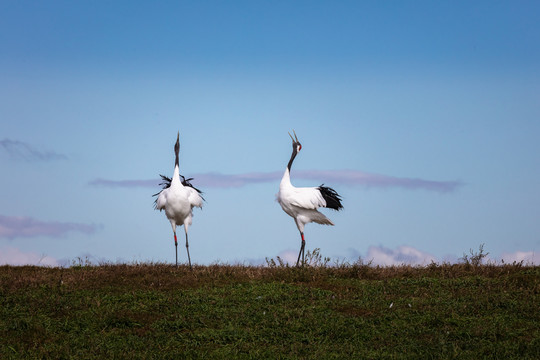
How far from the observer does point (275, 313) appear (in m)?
11.7

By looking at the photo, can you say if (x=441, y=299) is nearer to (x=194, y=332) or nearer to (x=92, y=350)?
(x=194, y=332)

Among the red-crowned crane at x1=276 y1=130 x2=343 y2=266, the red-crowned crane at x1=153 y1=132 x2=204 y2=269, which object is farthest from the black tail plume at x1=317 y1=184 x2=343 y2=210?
the red-crowned crane at x1=153 y1=132 x2=204 y2=269

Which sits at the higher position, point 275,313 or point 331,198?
point 331,198

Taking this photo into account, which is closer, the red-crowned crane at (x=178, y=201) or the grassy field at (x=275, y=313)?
the grassy field at (x=275, y=313)

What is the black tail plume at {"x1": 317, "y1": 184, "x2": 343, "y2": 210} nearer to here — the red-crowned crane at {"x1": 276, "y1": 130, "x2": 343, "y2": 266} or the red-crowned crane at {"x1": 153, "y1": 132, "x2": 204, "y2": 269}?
the red-crowned crane at {"x1": 276, "y1": 130, "x2": 343, "y2": 266}

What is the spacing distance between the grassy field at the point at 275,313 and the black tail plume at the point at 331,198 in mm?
1974

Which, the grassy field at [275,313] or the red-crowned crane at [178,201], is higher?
the red-crowned crane at [178,201]

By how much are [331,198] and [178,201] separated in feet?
14.8

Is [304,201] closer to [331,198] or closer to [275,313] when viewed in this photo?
[331,198]

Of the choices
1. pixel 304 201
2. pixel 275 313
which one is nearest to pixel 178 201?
pixel 304 201

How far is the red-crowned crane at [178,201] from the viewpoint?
1802 centimetres

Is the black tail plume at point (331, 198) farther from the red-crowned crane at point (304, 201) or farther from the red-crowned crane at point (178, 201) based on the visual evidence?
the red-crowned crane at point (178, 201)

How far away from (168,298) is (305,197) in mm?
5677

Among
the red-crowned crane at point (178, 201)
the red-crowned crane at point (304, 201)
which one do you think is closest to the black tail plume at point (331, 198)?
the red-crowned crane at point (304, 201)
